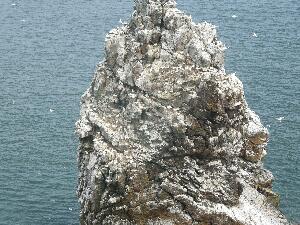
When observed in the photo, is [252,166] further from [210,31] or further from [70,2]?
[70,2]

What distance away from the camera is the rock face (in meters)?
33.8

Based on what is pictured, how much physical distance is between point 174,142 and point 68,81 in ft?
181

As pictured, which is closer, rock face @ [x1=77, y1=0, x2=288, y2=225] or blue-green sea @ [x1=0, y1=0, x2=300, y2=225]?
rock face @ [x1=77, y1=0, x2=288, y2=225]

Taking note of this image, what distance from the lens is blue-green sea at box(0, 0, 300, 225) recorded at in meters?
63.8

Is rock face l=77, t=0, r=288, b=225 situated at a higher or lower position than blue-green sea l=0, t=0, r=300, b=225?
higher

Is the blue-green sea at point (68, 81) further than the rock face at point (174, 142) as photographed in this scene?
Yes

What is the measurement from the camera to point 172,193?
34.1 metres

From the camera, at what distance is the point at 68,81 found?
8694 cm

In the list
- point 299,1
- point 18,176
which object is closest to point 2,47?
point 18,176

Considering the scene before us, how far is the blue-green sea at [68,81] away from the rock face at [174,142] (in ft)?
75.0

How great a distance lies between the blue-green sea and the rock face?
75.0ft

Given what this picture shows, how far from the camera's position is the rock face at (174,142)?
3378cm

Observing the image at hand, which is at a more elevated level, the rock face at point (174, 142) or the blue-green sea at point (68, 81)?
the rock face at point (174, 142)

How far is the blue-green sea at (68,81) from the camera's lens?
63844 mm
